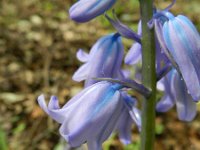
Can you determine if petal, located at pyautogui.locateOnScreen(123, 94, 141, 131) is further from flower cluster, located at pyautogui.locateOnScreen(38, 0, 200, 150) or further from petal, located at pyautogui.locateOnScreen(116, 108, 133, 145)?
flower cluster, located at pyautogui.locateOnScreen(38, 0, 200, 150)

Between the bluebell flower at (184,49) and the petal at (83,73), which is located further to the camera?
the petal at (83,73)

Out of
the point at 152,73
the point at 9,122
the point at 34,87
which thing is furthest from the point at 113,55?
the point at 34,87

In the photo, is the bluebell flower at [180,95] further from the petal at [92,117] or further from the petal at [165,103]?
the petal at [92,117]

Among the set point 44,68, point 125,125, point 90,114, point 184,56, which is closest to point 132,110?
point 125,125

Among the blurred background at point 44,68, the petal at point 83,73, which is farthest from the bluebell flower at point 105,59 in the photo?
the blurred background at point 44,68

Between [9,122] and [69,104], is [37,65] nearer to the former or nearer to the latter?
[9,122]

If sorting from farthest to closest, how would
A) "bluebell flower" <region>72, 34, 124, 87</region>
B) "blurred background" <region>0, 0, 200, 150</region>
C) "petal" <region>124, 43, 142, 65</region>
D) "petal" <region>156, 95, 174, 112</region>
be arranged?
"blurred background" <region>0, 0, 200, 150</region> < "petal" <region>156, 95, 174, 112</region> < "petal" <region>124, 43, 142, 65</region> < "bluebell flower" <region>72, 34, 124, 87</region>

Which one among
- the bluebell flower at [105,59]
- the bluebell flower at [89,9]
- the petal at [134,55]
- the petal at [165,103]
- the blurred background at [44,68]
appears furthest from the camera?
the blurred background at [44,68]

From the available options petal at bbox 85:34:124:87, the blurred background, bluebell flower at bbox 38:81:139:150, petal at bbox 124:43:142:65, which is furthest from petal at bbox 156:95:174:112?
the blurred background
